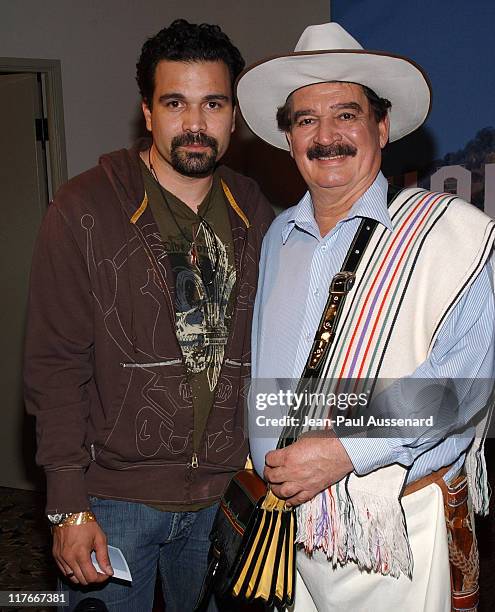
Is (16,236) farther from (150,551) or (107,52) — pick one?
(150,551)

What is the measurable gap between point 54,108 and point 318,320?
2890 millimetres

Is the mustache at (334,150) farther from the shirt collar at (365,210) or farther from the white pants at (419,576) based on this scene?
the white pants at (419,576)

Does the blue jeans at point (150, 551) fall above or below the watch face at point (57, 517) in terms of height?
below

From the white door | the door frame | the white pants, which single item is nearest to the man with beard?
the white pants

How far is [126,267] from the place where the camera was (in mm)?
2006

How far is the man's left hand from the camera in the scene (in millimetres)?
1735

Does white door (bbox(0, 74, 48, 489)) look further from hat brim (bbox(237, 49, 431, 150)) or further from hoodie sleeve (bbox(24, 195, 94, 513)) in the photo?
hoodie sleeve (bbox(24, 195, 94, 513))

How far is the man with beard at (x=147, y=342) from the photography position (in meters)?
1.97

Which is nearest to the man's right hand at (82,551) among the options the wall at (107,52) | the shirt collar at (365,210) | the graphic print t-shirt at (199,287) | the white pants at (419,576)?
the graphic print t-shirt at (199,287)

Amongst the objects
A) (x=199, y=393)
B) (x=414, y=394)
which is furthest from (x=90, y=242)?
(x=414, y=394)

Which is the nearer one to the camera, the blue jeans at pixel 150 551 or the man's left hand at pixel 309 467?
the man's left hand at pixel 309 467

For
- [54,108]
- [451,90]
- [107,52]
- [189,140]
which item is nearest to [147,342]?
[189,140]

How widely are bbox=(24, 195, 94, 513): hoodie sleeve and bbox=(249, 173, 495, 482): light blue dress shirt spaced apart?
0.47 meters

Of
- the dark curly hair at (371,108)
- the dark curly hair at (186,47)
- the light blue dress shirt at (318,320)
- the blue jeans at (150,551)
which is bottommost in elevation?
the blue jeans at (150,551)
